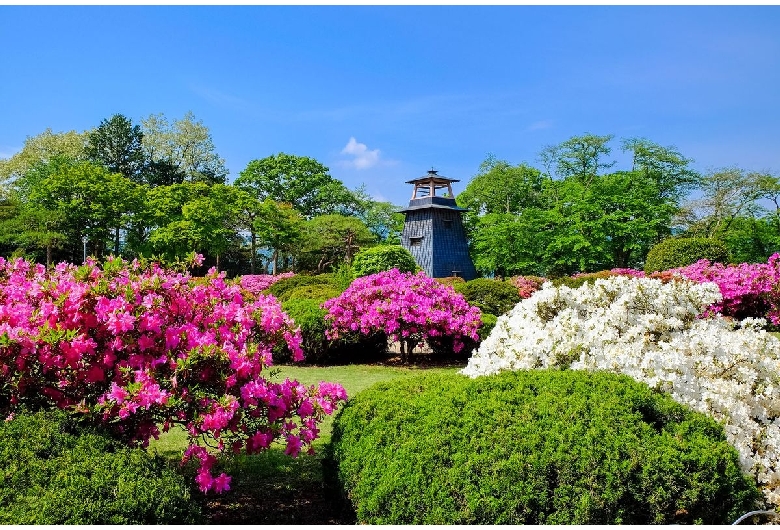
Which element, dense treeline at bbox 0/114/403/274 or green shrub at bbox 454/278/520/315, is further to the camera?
dense treeline at bbox 0/114/403/274

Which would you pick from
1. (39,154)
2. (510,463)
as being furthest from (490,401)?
(39,154)

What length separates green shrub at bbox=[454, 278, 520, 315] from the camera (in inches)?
513

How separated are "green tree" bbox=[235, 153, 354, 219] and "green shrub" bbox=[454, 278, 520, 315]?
2476 centimetres

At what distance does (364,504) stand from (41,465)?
163cm

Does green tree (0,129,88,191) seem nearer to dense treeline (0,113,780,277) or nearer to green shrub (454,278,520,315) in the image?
dense treeline (0,113,780,277)

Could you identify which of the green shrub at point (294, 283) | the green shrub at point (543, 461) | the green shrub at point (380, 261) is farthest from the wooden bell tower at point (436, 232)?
the green shrub at point (543, 461)

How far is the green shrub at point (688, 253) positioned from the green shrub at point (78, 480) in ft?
65.9

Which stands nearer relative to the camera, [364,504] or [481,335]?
[364,504]

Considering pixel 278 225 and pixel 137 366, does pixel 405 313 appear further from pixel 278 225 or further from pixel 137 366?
pixel 278 225

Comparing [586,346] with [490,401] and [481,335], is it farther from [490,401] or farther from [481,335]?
[481,335]

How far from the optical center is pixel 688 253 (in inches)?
795

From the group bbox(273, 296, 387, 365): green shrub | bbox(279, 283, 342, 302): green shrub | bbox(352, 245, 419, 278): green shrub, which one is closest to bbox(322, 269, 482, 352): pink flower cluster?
bbox(273, 296, 387, 365): green shrub

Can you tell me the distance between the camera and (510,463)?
9.79ft

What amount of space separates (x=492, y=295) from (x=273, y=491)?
9581mm
